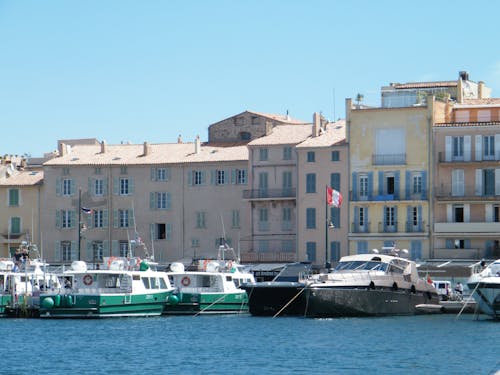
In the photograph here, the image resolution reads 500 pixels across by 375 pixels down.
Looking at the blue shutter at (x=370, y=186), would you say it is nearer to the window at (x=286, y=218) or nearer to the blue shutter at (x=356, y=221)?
the blue shutter at (x=356, y=221)

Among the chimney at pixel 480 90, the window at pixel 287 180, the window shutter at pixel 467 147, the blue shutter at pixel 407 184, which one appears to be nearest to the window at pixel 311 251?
the window at pixel 287 180

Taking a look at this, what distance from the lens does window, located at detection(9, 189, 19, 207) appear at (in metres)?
122

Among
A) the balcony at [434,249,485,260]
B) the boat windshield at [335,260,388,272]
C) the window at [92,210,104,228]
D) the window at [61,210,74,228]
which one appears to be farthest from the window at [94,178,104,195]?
the boat windshield at [335,260,388,272]

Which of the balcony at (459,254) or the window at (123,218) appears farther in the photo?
the window at (123,218)

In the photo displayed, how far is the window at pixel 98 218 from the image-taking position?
117062mm

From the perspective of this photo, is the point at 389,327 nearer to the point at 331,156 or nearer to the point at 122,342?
the point at 122,342

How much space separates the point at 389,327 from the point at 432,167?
3028 centimetres

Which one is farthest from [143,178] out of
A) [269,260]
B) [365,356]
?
[365,356]

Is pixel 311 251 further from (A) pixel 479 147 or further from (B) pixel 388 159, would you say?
(A) pixel 479 147

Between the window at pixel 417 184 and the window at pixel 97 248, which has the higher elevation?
A: the window at pixel 417 184

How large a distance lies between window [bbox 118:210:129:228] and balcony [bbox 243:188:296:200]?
10738mm

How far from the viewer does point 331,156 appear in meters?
108

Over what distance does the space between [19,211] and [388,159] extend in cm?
3338

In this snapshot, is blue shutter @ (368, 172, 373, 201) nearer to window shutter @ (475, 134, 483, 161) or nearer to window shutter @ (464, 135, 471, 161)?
window shutter @ (464, 135, 471, 161)
